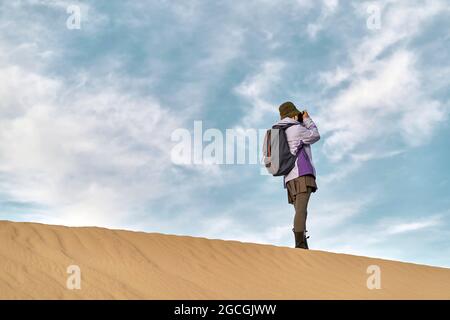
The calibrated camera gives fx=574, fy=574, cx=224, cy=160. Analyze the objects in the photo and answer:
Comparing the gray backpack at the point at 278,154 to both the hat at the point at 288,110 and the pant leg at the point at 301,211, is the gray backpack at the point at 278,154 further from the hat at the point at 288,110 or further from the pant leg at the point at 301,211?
the pant leg at the point at 301,211

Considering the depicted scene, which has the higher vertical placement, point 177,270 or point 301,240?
point 301,240

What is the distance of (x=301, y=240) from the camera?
10.3 meters

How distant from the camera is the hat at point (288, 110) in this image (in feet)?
35.1

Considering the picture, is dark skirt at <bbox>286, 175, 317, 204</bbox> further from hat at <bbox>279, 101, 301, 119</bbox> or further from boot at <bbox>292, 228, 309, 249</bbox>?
hat at <bbox>279, 101, 301, 119</bbox>

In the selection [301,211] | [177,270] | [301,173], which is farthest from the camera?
[301,173]

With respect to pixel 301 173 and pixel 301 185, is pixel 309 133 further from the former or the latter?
pixel 301 185

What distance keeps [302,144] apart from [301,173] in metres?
0.55

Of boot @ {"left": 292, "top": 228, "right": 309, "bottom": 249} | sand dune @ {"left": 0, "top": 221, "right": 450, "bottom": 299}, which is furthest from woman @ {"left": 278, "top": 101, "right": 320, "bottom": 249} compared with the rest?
sand dune @ {"left": 0, "top": 221, "right": 450, "bottom": 299}

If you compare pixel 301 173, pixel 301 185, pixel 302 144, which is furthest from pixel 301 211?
pixel 302 144

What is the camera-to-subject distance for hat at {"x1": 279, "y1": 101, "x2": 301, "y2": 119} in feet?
35.1

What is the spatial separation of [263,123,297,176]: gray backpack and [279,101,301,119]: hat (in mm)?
326

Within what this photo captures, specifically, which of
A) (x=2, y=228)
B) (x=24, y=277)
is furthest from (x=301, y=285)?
(x=2, y=228)
